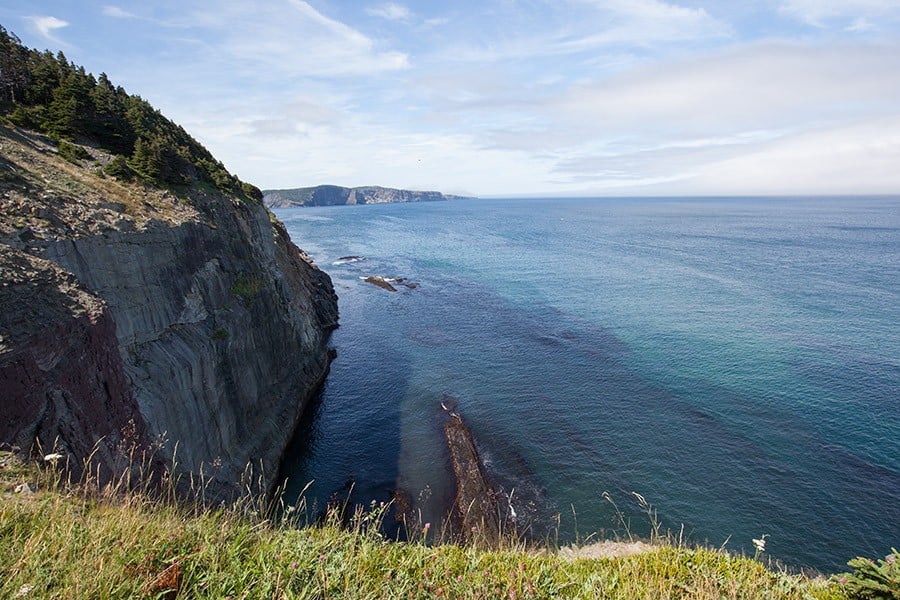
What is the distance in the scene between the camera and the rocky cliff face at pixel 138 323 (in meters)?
15.3

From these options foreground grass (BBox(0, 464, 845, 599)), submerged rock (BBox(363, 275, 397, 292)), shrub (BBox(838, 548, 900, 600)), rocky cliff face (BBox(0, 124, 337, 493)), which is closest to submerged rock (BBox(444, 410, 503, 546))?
rocky cliff face (BBox(0, 124, 337, 493))

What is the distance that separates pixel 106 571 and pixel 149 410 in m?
18.9

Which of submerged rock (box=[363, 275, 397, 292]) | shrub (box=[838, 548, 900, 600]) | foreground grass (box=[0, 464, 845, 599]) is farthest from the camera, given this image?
submerged rock (box=[363, 275, 397, 292])

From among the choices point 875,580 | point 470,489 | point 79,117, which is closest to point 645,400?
point 470,489

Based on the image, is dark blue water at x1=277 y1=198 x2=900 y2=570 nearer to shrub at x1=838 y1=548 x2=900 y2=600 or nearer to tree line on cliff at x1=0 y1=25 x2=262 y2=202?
shrub at x1=838 y1=548 x2=900 y2=600

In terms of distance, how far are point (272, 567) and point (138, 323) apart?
828 inches

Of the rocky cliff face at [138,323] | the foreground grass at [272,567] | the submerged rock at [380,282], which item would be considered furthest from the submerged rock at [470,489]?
the submerged rock at [380,282]

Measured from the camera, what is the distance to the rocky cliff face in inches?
604

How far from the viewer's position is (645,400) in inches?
1583

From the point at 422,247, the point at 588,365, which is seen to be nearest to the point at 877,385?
the point at 588,365

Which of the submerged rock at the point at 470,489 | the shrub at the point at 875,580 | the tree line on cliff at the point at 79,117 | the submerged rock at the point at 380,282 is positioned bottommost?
the submerged rock at the point at 470,489

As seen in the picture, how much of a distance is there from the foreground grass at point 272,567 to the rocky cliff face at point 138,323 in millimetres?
9009

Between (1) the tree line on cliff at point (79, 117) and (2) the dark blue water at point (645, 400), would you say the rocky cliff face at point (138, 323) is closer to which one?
(1) the tree line on cliff at point (79, 117)

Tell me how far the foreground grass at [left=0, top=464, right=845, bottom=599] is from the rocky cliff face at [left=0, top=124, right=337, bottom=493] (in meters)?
9.01
